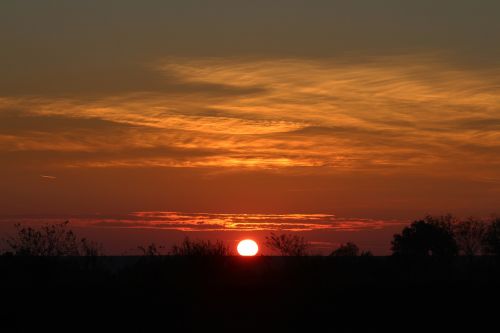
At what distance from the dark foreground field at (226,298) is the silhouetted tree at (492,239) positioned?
26916 mm

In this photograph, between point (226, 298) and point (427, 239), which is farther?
point (427, 239)

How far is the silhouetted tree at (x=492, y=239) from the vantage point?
231ft

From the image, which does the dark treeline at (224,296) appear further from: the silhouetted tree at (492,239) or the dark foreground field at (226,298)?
the silhouetted tree at (492,239)

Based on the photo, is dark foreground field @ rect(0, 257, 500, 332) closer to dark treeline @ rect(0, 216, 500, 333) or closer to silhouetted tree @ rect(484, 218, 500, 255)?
dark treeline @ rect(0, 216, 500, 333)

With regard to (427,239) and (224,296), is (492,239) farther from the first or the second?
(224,296)

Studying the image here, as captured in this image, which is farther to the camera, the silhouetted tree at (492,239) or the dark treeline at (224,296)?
the silhouetted tree at (492,239)

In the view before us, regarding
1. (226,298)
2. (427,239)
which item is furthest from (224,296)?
(427,239)

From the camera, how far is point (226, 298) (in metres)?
35.7

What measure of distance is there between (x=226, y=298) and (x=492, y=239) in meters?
42.1

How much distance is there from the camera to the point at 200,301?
34.8m

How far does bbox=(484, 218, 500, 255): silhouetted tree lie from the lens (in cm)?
7050

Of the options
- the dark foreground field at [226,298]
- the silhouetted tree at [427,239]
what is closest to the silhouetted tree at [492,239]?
the silhouetted tree at [427,239]

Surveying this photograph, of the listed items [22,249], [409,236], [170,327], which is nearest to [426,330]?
[170,327]

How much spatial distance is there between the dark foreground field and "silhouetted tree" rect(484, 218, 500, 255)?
26916 millimetres
